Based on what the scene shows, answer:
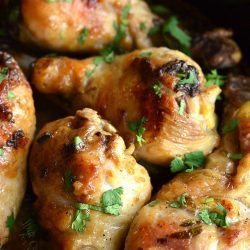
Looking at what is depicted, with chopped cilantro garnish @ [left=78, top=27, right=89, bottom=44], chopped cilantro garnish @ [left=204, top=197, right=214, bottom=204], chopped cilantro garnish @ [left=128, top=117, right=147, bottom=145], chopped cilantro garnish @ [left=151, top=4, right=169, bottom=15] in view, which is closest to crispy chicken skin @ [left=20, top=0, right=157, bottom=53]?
chopped cilantro garnish @ [left=78, top=27, right=89, bottom=44]

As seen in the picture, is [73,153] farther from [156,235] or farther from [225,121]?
[225,121]

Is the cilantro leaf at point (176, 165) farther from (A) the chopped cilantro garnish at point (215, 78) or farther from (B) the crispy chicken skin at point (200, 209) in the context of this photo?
(A) the chopped cilantro garnish at point (215, 78)

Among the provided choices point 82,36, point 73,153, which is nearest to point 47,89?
point 82,36

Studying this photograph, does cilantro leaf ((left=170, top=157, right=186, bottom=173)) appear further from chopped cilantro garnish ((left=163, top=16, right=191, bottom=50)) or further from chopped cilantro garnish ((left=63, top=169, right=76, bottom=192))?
chopped cilantro garnish ((left=163, top=16, right=191, bottom=50))

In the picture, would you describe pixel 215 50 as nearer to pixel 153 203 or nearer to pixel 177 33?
pixel 177 33

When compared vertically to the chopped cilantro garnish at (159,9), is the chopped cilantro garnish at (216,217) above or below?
below

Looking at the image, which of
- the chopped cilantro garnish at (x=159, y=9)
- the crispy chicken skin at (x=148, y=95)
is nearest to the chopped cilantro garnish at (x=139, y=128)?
the crispy chicken skin at (x=148, y=95)
